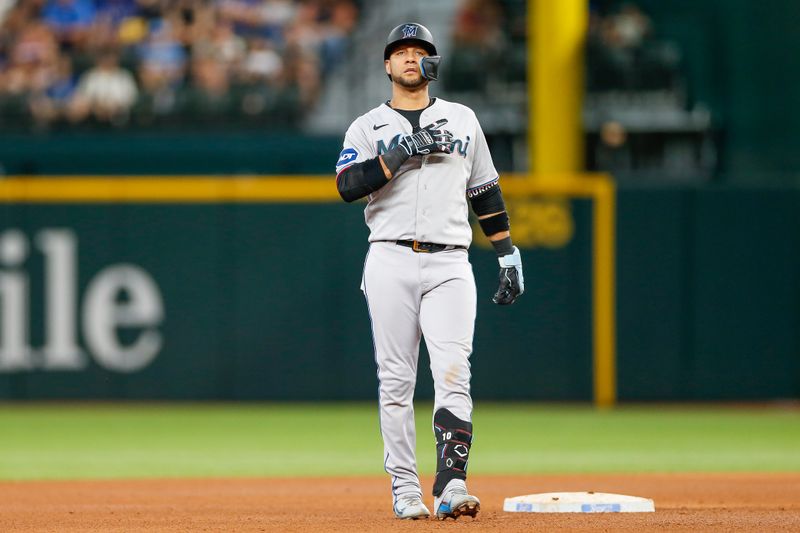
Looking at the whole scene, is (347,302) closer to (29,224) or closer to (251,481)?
(29,224)

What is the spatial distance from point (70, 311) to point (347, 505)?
21.7ft

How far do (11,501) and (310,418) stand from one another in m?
5.09

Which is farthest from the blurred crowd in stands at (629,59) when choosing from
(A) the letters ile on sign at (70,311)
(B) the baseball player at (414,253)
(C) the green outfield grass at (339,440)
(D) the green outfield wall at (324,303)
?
(B) the baseball player at (414,253)

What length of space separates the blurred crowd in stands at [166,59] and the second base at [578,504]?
9.27 metres

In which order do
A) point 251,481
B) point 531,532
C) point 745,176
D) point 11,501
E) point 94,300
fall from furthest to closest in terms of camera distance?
point 745,176, point 94,300, point 251,481, point 11,501, point 531,532

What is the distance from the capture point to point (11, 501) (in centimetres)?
690

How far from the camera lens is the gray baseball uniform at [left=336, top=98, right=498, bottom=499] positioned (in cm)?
576

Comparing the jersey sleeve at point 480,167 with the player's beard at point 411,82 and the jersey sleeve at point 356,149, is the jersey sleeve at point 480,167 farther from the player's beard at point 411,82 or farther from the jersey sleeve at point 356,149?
the jersey sleeve at point 356,149

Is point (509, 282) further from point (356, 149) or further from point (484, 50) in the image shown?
point (484, 50)

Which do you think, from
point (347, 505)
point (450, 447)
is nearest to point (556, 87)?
point (347, 505)

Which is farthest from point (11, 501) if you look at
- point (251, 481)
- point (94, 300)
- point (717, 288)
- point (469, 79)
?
point (469, 79)

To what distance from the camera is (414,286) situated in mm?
5789

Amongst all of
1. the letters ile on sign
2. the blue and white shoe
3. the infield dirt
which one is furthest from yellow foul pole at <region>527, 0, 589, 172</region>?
the blue and white shoe

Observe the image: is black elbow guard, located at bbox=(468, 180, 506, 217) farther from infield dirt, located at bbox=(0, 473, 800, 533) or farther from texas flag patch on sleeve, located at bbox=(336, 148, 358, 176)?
infield dirt, located at bbox=(0, 473, 800, 533)
